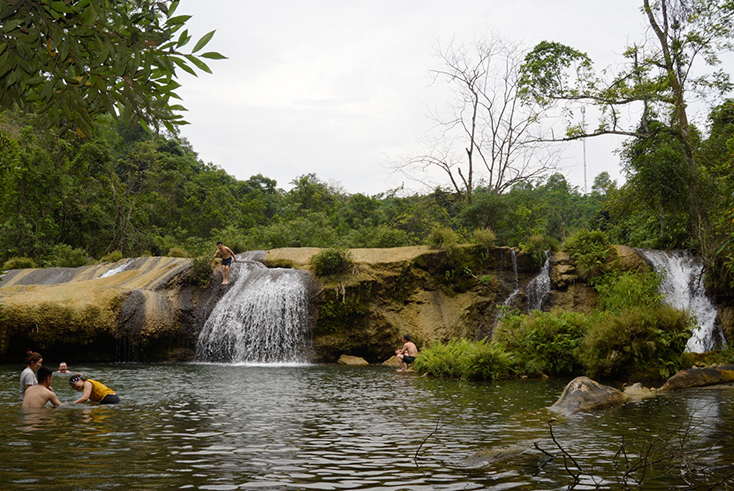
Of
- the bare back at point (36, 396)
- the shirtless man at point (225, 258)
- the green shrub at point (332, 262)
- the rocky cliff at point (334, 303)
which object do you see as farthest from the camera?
the green shrub at point (332, 262)

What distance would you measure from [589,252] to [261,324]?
1231cm

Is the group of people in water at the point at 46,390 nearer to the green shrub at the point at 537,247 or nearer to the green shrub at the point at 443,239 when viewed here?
the green shrub at the point at 443,239

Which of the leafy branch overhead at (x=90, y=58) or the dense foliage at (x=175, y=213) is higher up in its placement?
the dense foliage at (x=175, y=213)

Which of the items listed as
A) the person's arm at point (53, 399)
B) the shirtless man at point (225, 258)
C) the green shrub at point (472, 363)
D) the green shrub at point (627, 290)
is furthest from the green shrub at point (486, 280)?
the person's arm at point (53, 399)

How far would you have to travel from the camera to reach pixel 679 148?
22.5 m

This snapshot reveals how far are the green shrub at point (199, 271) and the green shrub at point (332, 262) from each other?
4.07 m

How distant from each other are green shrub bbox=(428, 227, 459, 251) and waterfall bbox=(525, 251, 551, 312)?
3.33 meters

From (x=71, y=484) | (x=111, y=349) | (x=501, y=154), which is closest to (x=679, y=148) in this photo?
(x=501, y=154)

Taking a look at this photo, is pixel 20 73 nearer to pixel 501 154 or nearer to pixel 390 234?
pixel 390 234

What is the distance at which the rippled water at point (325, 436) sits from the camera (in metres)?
4.73

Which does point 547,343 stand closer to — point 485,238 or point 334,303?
point 485,238

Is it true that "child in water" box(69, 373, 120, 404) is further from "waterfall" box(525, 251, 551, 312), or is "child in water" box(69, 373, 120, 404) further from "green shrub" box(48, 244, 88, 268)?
"green shrub" box(48, 244, 88, 268)

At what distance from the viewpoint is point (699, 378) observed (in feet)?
40.4

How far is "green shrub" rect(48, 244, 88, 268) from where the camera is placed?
30.8 metres
